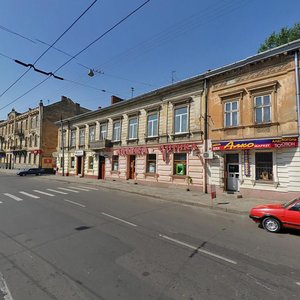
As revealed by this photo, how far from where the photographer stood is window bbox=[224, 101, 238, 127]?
47.0 feet

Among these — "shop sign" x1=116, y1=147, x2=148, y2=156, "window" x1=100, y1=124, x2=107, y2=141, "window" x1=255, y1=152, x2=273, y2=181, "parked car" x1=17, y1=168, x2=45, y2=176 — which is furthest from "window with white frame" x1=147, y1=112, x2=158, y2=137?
"parked car" x1=17, y1=168, x2=45, y2=176

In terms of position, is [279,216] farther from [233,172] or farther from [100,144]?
[100,144]

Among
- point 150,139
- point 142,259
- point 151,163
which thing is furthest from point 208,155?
point 142,259

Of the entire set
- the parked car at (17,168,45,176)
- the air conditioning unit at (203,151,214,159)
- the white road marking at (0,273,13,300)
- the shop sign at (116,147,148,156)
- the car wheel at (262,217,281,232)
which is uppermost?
the shop sign at (116,147,148,156)

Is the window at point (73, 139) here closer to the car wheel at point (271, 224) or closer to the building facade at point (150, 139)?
the building facade at point (150, 139)

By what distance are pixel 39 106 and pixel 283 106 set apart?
38.5 meters

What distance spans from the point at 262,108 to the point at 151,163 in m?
9.87

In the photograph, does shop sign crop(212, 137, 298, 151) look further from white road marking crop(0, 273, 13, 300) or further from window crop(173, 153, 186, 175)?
white road marking crop(0, 273, 13, 300)

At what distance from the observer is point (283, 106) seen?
40.3 ft

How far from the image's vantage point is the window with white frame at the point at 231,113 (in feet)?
46.9

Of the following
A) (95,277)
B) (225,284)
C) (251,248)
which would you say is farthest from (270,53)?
(95,277)

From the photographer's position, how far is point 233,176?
14.5 metres

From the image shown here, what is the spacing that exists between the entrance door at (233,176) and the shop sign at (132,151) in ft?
24.9

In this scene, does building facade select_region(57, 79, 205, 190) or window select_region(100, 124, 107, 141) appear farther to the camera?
window select_region(100, 124, 107, 141)
